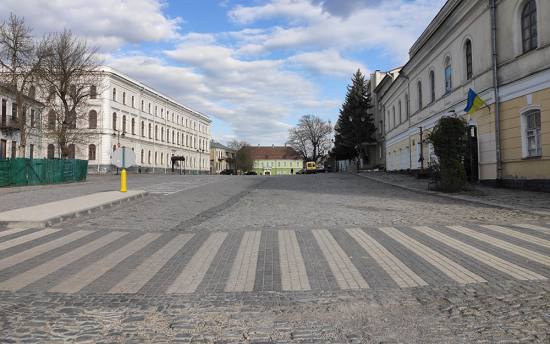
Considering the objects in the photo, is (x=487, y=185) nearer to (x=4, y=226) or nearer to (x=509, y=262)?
(x=509, y=262)

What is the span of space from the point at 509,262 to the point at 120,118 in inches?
2899

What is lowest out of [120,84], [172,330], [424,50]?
[172,330]

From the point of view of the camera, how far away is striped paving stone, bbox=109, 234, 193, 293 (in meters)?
5.97

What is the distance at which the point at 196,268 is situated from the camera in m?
6.96

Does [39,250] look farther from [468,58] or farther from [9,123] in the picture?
[9,123]

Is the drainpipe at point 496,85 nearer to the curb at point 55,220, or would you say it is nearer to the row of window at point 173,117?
the curb at point 55,220

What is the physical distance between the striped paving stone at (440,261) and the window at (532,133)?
1265 centimetres

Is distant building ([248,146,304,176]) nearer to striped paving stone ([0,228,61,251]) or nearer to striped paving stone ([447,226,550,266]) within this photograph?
striped paving stone ([0,228,61,251])

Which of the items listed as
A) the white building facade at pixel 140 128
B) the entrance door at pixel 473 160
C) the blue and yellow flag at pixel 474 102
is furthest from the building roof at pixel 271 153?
the blue and yellow flag at pixel 474 102

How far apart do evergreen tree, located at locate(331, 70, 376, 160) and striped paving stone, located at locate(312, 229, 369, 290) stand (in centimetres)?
5559

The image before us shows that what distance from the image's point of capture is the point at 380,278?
6.20m

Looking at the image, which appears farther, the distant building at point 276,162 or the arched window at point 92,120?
the distant building at point 276,162

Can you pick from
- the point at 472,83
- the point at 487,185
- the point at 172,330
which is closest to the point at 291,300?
the point at 172,330

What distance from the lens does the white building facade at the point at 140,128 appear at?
6850 centimetres
